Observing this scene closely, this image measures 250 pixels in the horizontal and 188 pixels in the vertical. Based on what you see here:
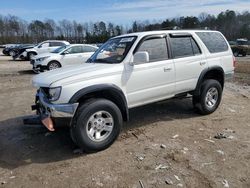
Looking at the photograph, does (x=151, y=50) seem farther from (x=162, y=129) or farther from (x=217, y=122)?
(x=217, y=122)

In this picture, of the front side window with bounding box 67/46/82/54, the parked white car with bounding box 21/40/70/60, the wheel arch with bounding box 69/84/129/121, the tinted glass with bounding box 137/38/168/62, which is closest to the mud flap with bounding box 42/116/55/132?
the wheel arch with bounding box 69/84/129/121

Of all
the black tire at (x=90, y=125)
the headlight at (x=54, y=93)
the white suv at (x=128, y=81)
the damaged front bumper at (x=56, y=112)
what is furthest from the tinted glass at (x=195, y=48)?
the headlight at (x=54, y=93)

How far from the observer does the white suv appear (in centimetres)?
475

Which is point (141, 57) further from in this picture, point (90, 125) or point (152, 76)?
point (90, 125)

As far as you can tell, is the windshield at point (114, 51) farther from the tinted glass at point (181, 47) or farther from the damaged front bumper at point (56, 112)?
the damaged front bumper at point (56, 112)

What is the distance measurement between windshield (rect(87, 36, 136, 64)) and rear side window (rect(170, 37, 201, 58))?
94 cm

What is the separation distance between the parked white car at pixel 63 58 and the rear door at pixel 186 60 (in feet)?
31.9

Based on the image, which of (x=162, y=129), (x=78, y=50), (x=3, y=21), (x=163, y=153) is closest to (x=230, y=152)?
(x=163, y=153)

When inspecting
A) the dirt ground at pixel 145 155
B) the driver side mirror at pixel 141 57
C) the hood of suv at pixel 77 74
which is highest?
the driver side mirror at pixel 141 57

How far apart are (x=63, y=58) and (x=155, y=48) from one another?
10532 mm

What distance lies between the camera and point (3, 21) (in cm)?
9162

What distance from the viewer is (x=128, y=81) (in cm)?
538

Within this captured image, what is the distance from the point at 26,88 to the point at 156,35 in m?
6.83

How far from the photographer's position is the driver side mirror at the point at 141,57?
5.29m
